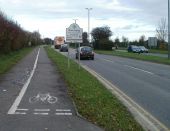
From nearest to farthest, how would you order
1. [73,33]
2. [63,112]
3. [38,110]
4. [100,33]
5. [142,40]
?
1. [63,112]
2. [38,110]
3. [73,33]
4. [100,33]
5. [142,40]

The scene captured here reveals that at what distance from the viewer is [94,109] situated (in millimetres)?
11430

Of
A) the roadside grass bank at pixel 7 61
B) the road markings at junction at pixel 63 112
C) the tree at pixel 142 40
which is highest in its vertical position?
the road markings at junction at pixel 63 112

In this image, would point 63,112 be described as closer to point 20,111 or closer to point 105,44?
point 20,111

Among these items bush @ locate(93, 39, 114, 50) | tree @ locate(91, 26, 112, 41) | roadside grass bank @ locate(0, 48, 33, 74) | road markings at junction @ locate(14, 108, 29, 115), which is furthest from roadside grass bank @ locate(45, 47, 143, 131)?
tree @ locate(91, 26, 112, 41)

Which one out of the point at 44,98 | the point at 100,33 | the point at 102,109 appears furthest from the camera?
the point at 100,33

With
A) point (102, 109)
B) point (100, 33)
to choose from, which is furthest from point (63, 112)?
point (100, 33)

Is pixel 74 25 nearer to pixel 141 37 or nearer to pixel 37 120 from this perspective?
pixel 37 120

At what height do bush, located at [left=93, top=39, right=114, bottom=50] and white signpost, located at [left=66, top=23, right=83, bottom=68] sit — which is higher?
white signpost, located at [left=66, top=23, right=83, bottom=68]

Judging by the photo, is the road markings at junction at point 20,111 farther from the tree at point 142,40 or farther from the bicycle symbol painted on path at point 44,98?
the tree at point 142,40

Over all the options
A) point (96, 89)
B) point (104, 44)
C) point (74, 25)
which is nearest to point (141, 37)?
point (104, 44)

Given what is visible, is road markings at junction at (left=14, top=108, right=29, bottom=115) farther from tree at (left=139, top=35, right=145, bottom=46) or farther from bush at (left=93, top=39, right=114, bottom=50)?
tree at (left=139, top=35, right=145, bottom=46)

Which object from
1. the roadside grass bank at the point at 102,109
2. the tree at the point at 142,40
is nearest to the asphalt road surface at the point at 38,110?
the roadside grass bank at the point at 102,109

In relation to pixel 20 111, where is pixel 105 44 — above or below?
below

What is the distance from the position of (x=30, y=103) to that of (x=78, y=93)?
8.00 ft
